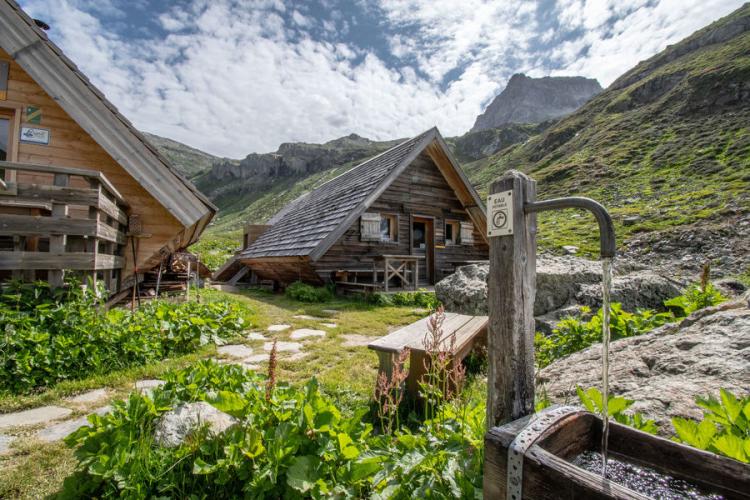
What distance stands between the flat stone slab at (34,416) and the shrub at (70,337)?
18.3 inches

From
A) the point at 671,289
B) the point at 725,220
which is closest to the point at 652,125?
the point at 725,220

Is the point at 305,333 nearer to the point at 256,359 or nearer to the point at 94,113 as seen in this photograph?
the point at 256,359

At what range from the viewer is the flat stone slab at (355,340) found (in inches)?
219

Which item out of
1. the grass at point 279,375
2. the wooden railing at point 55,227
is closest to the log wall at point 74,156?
the wooden railing at point 55,227

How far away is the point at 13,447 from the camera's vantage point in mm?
2414

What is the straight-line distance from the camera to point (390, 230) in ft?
42.3

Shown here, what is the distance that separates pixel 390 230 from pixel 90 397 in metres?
10.4

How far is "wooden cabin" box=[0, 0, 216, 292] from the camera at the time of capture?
14.6ft

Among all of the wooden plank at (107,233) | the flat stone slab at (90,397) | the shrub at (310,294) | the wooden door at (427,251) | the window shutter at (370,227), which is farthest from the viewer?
the wooden door at (427,251)

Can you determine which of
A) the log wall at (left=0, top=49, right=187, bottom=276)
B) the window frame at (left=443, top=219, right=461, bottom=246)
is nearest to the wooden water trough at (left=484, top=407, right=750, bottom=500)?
the log wall at (left=0, top=49, right=187, bottom=276)

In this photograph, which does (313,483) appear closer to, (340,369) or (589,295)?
(340,369)

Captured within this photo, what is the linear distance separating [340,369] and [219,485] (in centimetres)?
240

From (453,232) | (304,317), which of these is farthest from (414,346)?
(453,232)

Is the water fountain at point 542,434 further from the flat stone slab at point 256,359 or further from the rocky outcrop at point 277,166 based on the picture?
the rocky outcrop at point 277,166
